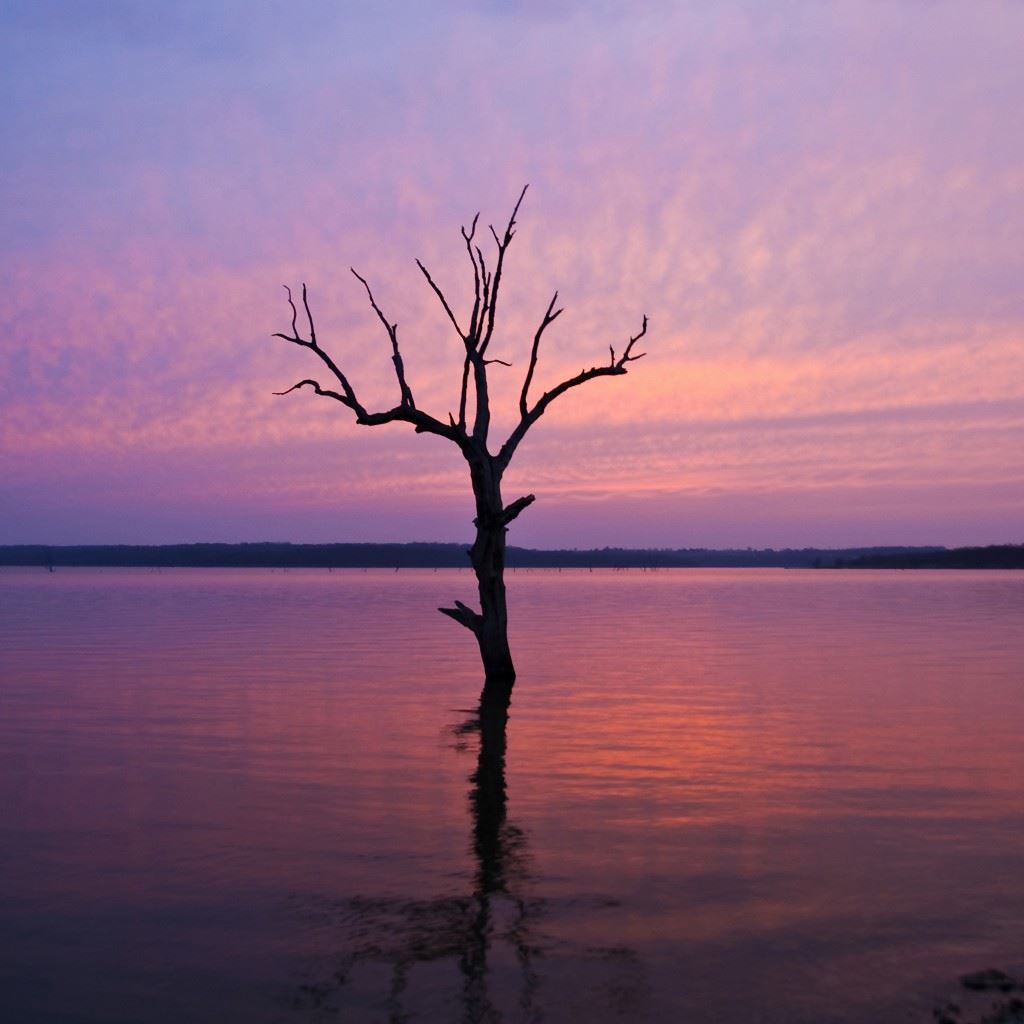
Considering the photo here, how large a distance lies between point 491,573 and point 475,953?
15627 millimetres

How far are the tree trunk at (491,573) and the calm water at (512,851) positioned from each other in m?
0.71

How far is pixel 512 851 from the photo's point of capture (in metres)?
10.3

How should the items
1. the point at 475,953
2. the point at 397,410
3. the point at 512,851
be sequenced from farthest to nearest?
the point at 397,410 < the point at 512,851 < the point at 475,953

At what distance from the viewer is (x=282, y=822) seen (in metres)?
11.5

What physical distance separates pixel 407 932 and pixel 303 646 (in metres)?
27.6

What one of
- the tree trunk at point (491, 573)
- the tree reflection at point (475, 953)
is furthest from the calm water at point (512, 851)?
the tree trunk at point (491, 573)

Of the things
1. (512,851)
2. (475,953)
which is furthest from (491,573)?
(475,953)

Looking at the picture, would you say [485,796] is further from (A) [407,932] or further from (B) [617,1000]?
(B) [617,1000]

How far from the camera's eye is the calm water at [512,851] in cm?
707

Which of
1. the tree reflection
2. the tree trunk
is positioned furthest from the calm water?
the tree trunk

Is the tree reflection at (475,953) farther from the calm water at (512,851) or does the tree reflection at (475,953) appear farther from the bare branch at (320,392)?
the bare branch at (320,392)

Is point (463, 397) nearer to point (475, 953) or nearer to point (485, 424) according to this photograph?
point (485, 424)

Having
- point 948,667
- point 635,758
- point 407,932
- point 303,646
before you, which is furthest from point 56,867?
point 303,646

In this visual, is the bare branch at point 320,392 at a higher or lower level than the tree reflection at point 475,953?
higher
